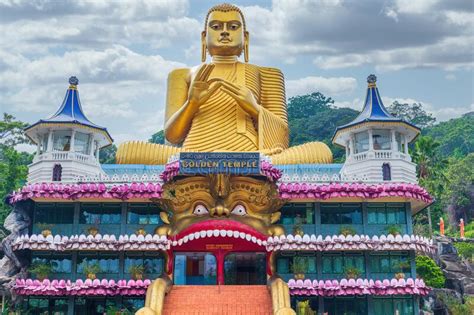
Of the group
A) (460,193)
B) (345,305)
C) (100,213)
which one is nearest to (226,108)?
(100,213)

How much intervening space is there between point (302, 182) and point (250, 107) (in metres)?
4.69

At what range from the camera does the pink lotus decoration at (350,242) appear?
2152 centimetres

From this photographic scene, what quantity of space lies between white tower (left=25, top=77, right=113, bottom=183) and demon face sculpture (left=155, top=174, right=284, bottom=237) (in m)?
4.96

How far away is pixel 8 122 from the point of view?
42.1 meters

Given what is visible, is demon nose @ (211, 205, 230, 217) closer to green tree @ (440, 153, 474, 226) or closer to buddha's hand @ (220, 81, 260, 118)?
buddha's hand @ (220, 81, 260, 118)

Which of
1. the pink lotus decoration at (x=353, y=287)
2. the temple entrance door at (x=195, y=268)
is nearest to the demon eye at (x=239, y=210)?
the temple entrance door at (x=195, y=268)

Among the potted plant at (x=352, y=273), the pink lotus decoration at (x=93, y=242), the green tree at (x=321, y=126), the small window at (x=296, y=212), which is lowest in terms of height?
Result: the potted plant at (x=352, y=273)

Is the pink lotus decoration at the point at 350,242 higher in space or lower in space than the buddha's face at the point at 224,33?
lower

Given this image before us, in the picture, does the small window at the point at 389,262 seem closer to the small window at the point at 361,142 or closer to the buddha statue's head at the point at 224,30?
the small window at the point at 361,142

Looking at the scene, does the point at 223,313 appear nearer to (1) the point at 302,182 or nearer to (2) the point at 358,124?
(1) the point at 302,182

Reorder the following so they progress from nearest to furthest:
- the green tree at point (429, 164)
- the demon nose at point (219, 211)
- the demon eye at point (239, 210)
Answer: the demon nose at point (219, 211), the demon eye at point (239, 210), the green tree at point (429, 164)

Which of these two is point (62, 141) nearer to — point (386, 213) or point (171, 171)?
point (171, 171)

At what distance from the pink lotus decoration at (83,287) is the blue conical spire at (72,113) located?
688 cm

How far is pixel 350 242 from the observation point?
2180 cm
